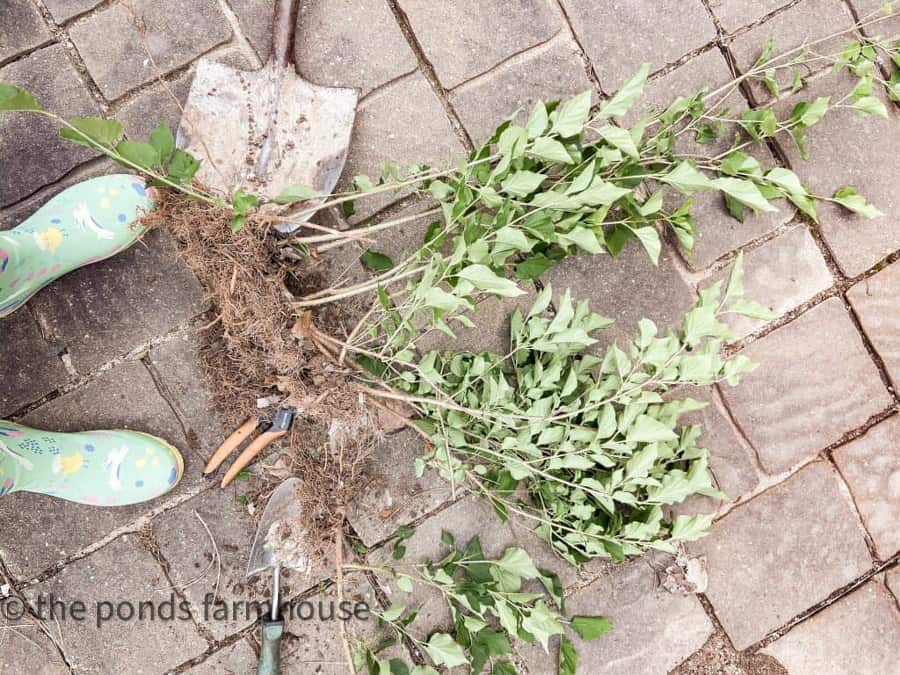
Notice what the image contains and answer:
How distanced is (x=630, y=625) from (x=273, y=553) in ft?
3.62

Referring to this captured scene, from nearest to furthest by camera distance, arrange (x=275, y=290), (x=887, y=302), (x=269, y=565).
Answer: (x=275, y=290) → (x=269, y=565) → (x=887, y=302)

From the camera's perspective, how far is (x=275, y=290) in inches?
75.4

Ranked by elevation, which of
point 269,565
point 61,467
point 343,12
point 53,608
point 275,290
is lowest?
point 269,565

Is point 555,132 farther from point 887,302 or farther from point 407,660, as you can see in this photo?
point 407,660

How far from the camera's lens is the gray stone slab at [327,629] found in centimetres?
211

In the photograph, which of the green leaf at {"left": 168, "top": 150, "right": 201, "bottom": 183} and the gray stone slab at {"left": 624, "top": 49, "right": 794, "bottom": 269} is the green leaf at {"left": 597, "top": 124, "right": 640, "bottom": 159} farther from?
the green leaf at {"left": 168, "top": 150, "right": 201, "bottom": 183}

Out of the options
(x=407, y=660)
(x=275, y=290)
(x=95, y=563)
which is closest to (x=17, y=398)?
(x=95, y=563)

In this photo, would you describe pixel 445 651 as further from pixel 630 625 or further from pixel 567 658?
pixel 630 625

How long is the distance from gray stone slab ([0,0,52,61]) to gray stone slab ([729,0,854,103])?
6.78ft

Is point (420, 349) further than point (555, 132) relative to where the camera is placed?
Yes

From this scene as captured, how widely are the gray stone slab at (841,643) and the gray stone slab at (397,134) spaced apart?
182 cm

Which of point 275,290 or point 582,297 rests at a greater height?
point 275,290

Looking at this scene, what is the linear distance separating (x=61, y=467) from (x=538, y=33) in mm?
1877

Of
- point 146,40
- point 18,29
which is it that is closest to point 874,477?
point 146,40
